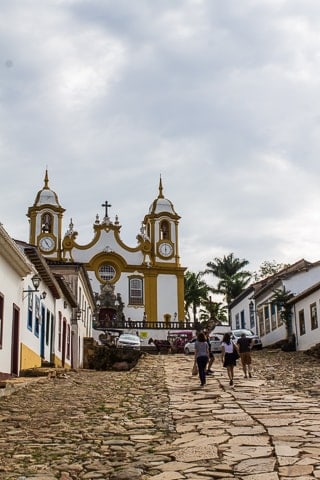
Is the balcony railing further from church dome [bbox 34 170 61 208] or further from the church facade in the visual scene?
church dome [bbox 34 170 61 208]

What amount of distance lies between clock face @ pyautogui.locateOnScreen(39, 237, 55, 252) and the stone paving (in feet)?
125

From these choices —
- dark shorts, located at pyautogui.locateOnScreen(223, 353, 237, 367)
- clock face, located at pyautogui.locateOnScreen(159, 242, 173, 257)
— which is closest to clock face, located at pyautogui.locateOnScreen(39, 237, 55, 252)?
clock face, located at pyautogui.locateOnScreen(159, 242, 173, 257)

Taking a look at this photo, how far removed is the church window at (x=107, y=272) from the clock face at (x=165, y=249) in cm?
433

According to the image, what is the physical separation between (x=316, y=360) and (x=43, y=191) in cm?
3582

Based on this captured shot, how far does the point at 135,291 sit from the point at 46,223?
30.6 feet

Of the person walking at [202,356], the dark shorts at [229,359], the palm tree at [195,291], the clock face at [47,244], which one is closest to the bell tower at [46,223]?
the clock face at [47,244]

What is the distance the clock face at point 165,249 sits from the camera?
55500 mm

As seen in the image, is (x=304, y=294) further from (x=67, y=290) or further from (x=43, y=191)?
(x=43, y=191)

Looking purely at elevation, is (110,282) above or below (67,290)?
above

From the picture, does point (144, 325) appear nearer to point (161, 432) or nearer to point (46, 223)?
point (46, 223)

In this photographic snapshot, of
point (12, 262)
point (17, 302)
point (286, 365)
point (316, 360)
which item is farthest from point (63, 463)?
point (316, 360)

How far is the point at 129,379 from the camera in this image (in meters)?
19.0

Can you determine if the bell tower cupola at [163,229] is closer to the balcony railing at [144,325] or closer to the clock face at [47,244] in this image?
the balcony railing at [144,325]


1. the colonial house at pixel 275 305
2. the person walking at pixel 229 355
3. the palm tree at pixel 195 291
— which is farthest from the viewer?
the palm tree at pixel 195 291
